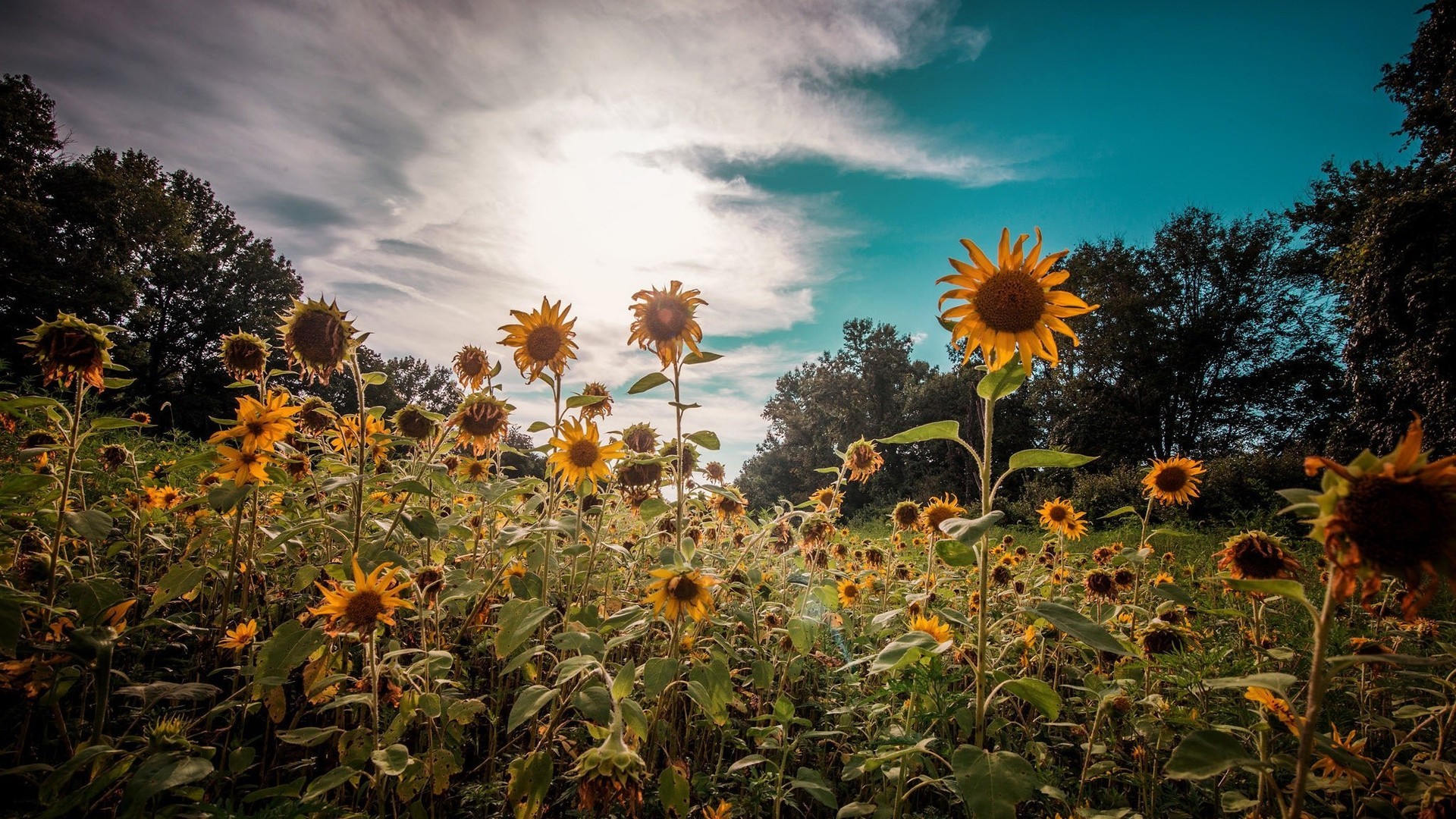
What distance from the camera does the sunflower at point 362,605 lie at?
57.5 inches

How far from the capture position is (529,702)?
1.33m

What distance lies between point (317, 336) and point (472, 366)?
82cm

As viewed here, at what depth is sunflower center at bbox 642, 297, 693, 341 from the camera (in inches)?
80.4

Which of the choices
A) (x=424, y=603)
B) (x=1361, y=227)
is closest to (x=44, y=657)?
(x=424, y=603)

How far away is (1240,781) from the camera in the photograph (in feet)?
6.31

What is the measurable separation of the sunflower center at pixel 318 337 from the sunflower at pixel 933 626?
2295mm

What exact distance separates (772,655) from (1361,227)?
15691mm

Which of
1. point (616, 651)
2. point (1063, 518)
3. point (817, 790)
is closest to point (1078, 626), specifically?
point (817, 790)

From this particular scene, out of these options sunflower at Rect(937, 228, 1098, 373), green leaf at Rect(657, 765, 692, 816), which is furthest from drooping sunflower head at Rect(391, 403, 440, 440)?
sunflower at Rect(937, 228, 1098, 373)

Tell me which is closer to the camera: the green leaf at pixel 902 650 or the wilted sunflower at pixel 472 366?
the green leaf at pixel 902 650

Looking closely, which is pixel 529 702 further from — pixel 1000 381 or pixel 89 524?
pixel 1000 381

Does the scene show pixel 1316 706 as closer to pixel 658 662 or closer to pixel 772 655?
pixel 658 662

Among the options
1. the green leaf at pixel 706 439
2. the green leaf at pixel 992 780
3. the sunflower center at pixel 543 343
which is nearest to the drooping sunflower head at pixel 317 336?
the sunflower center at pixel 543 343

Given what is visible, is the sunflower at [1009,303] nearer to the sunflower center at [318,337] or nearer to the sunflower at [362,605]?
the sunflower at [362,605]
